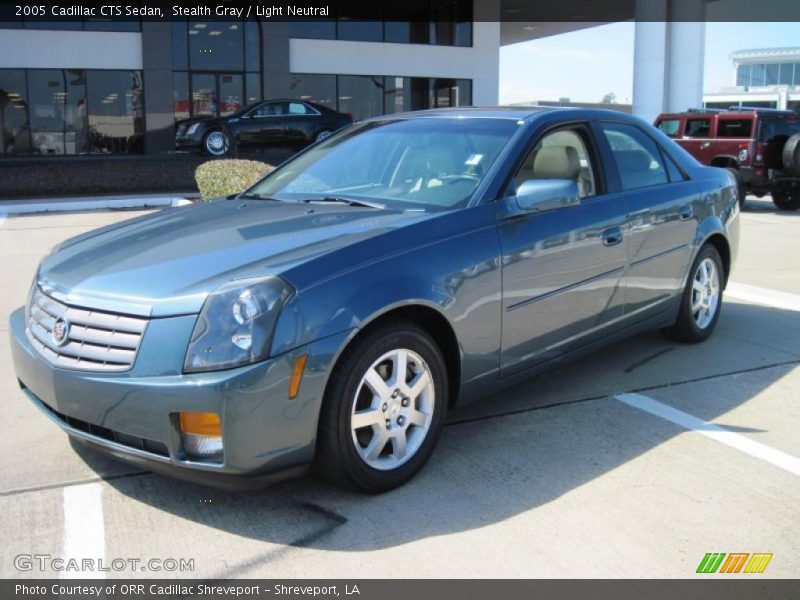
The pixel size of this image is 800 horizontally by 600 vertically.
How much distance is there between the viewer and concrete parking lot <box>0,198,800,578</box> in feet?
10.0

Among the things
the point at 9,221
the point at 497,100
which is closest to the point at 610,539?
the point at 9,221

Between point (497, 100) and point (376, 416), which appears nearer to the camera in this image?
point (376, 416)

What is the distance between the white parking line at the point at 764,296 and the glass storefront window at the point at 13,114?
24.7 m

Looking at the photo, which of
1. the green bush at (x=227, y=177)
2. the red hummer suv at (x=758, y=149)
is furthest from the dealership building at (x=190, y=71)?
the red hummer suv at (x=758, y=149)

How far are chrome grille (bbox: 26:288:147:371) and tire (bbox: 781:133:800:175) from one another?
47.1 ft

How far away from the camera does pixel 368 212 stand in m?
3.98

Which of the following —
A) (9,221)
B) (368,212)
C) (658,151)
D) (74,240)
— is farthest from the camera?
(9,221)

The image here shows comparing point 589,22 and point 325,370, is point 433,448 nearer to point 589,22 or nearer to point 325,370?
point 325,370

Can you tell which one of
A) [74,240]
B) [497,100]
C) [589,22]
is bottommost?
[74,240]

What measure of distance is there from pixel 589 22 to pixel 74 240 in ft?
121

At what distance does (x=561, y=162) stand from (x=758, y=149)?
12724 mm

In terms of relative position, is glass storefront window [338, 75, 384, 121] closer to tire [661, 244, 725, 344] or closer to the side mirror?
tire [661, 244, 725, 344]

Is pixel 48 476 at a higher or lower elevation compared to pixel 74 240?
lower

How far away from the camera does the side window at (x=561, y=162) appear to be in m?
4.37
